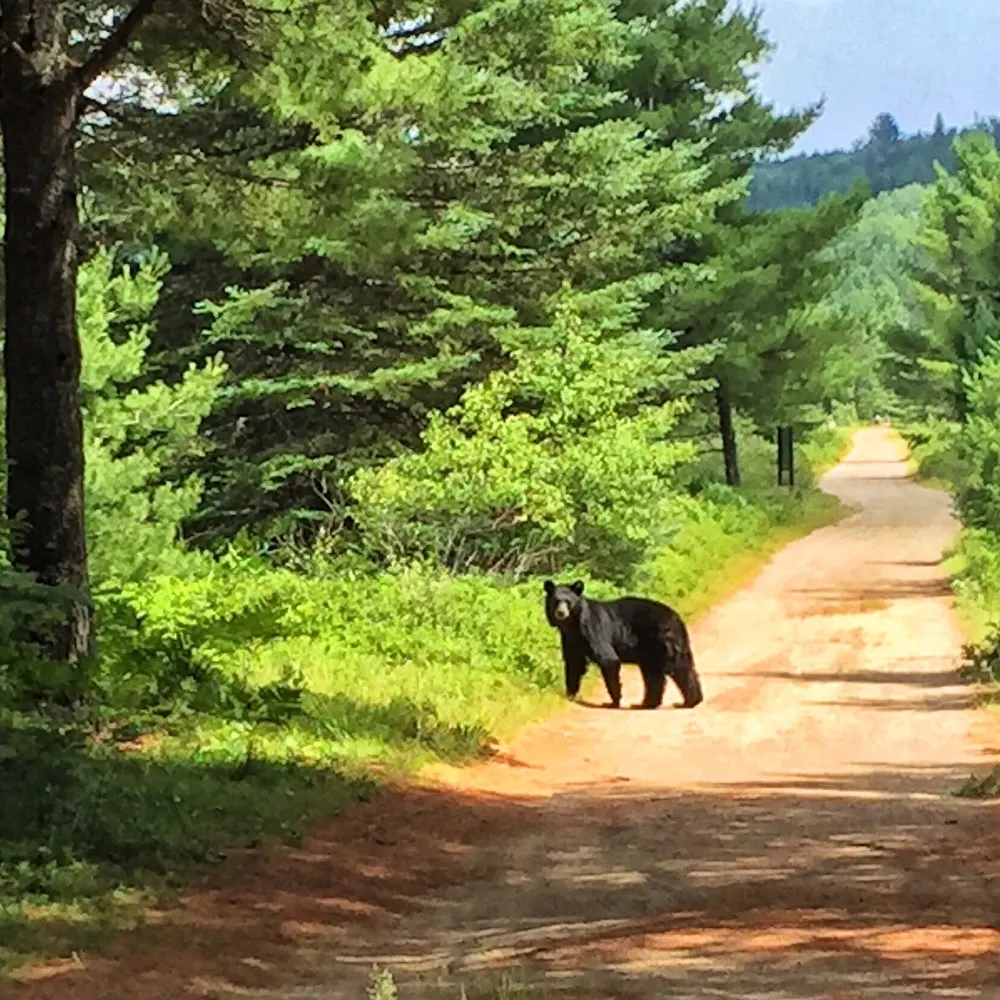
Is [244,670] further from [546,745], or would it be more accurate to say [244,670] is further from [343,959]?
[343,959]

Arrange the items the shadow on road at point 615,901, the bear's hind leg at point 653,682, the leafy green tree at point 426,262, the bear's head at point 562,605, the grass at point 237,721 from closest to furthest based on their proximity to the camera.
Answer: the shadow on road at point 615,901, the grass at point 237,721, the bear's head at point 562,605, the bear's hind leg at point 653,682, the leafy green tree at point 426,262

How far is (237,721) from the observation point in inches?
494

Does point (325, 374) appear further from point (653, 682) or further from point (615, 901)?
point (615, 901)

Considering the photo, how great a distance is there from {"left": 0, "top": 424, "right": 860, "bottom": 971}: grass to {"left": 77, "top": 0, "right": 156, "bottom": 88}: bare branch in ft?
13.9

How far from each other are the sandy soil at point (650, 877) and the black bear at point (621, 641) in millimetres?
464

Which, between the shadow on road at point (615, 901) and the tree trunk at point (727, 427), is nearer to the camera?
the shadow on road at point (615, 901)

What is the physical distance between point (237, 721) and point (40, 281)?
339 cm

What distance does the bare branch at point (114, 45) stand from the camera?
11391 millimetres

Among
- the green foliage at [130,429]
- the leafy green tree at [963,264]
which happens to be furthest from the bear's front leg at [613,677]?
the leafy green tree at [963,264]

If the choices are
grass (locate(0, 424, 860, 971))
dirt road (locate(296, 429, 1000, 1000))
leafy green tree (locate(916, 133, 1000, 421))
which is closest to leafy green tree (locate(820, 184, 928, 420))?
leafy green tree (locate(916, 133, 1000, 421))

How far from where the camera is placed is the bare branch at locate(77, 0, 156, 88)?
448 inches

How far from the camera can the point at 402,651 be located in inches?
689

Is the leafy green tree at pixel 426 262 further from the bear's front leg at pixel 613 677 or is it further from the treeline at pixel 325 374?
the bear's front leg at pixel 613 677

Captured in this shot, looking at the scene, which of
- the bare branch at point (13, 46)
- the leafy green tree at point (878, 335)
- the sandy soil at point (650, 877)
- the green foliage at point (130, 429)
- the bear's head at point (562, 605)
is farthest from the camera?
the leafy green tree at point (878, 335)
